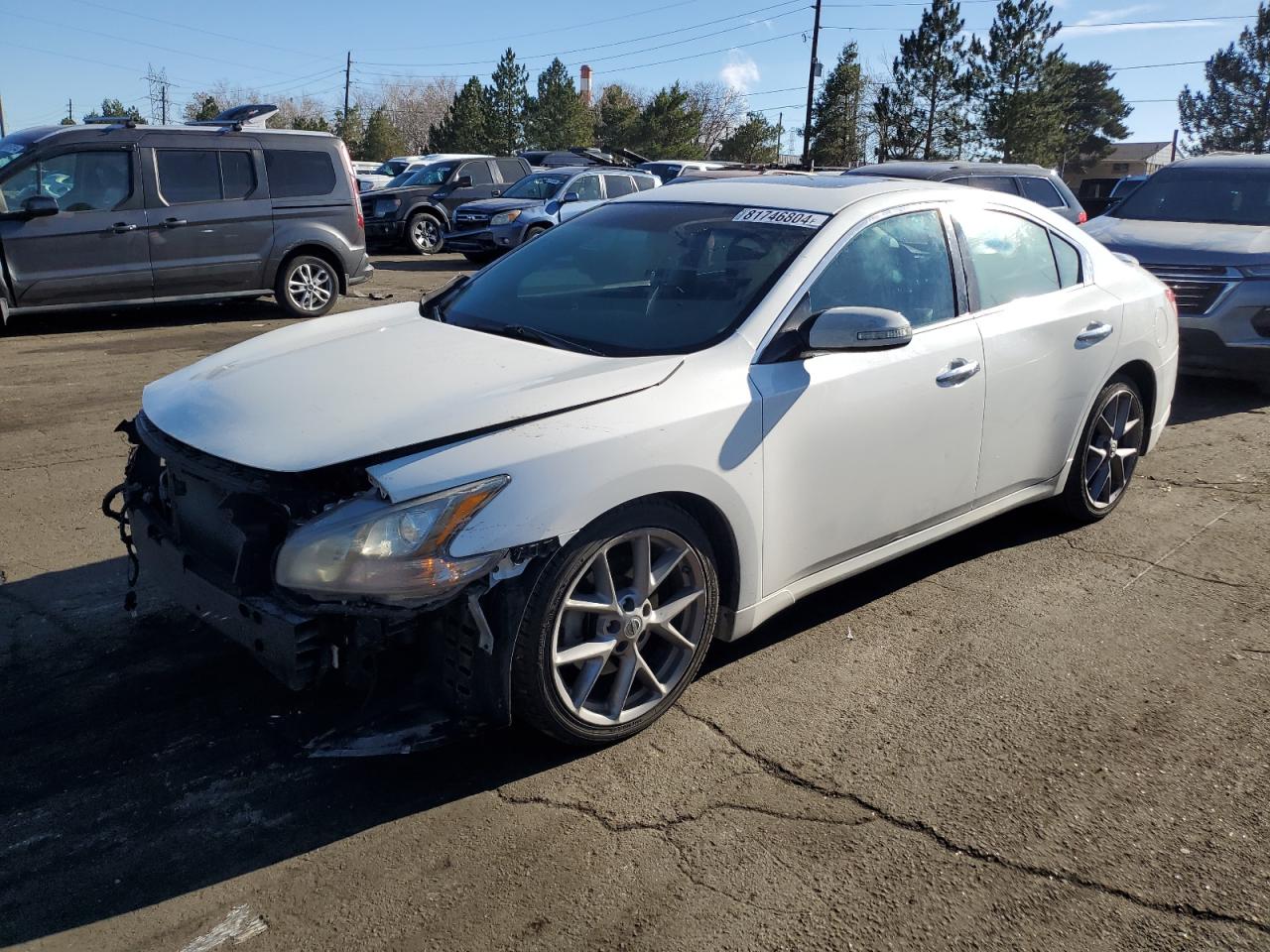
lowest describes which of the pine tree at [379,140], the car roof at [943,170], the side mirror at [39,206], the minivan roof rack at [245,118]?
the side mirror at [39,206]

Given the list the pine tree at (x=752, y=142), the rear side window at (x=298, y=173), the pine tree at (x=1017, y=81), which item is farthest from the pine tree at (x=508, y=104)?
the rear side window at (x=298, y=173)

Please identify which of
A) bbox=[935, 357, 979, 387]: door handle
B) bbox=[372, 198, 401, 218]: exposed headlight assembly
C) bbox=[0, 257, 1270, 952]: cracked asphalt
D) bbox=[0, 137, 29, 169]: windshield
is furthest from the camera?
bbox=[372, 198, 401, 218]: exposed headlight assembly

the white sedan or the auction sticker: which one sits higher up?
the auction sticker

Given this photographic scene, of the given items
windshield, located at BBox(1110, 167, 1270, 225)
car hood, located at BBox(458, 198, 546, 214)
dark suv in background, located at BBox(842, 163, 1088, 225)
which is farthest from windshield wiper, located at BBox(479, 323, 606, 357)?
car hood, located at BBox(458, 198, 546, 214)

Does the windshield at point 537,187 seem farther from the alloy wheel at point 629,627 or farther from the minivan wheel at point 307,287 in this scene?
the alloy wheel at point 629,627

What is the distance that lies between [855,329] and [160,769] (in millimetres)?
2530

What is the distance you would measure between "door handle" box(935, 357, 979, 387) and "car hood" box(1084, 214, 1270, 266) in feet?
14.2

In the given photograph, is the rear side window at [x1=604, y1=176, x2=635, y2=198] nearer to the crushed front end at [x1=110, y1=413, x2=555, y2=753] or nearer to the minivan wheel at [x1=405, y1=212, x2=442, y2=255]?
the minivan wheel at [x1=405, y1=212, x2=442, y2=255]

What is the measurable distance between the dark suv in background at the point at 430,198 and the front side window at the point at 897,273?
1637 centimetres

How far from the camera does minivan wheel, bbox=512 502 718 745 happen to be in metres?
2.96

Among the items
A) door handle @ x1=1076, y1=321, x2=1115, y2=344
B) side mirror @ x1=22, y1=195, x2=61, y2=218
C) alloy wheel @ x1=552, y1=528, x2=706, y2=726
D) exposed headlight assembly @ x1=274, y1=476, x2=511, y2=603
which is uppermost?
side mirror @ x1=22, y1=195, x2=61, y2=218

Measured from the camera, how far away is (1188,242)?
328 inches

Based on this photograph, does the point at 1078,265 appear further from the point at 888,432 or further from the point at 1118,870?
the point at 1118,870

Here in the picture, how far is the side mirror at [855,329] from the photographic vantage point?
3.48m
